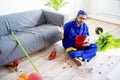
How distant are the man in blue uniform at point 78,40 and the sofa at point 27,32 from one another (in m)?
0.23

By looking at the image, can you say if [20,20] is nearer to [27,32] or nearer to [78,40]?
[27,32]

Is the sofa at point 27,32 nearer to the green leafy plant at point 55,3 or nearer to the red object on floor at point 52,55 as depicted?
the red object on floor at point 52,55

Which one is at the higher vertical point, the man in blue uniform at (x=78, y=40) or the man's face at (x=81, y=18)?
the man's face at (x=81, y=18)

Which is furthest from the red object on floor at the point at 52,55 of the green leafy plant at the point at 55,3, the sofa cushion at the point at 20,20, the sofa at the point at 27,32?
the green leafy plant at the point at 55,3

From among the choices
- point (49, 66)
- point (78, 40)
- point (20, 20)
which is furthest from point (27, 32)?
point (78, 40)

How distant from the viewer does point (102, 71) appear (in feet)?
6.59

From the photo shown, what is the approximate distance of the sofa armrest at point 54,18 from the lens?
261 centimetres

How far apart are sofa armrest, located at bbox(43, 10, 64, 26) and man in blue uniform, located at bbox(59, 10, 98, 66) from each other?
236 mm

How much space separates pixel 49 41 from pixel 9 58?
741 mm

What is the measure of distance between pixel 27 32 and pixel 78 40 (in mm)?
862

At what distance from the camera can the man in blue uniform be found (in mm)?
2180

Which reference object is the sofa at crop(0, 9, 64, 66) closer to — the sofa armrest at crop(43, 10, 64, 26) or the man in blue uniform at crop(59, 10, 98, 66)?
the sofa armrest at crop(43, 10, 64, 26)

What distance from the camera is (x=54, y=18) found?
271 cm

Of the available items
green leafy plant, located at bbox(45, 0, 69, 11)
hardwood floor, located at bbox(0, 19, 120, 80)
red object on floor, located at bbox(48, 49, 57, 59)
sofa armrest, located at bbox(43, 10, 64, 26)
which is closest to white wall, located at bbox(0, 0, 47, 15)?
green leafy plant, located at bbox(45, 0, 69, 11)
